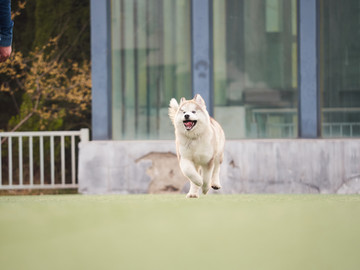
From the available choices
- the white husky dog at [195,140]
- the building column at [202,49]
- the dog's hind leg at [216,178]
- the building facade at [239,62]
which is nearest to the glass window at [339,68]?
the building facade at [239,62]

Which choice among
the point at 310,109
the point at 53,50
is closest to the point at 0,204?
Answer: the point at 310,109

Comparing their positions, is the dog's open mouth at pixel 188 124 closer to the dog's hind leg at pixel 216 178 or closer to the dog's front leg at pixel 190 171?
the dog's front leg at pixel 190 171

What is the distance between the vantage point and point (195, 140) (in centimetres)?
567

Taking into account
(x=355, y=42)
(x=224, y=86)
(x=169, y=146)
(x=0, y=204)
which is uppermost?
(x=355, y=42)

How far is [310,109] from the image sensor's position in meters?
8.48

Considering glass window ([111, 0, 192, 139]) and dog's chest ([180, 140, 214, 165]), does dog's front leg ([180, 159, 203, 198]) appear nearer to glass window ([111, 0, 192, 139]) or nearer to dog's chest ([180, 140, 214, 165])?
dog's chest ([180, 140, 214, 165])

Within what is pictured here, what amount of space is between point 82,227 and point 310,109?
461cm

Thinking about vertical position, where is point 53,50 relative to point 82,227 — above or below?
above

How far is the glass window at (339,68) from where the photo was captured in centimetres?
→ 855

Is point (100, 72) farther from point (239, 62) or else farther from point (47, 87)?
point (47, 87)

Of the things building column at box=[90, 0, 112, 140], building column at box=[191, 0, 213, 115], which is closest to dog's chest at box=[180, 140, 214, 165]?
building column at box=[191, 0, 213, 115]

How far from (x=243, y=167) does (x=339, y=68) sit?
1.98 meters

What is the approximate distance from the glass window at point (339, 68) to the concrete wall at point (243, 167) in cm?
46

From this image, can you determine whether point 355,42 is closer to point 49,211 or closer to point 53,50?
point 49,211
